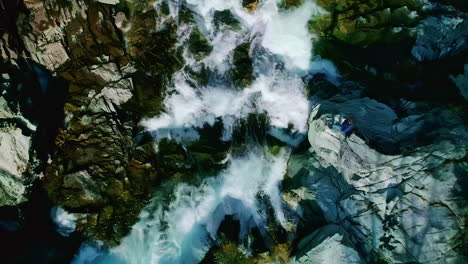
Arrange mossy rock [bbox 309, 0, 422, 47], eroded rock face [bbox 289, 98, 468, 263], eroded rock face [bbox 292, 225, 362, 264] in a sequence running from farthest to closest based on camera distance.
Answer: mossy rock [bbox 309, 0, 422, 47], eroded rock face [bbox 292, 225, 362, 264], eroded rock face [bbox 289, 98, 468, 263]

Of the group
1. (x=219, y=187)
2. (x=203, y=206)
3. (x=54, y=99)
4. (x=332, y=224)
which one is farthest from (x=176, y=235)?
(x=54, y=99)

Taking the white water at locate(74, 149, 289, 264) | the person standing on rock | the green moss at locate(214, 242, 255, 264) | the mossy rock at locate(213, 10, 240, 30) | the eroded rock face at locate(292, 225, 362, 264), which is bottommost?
the eroded rock face at locate(292, 225, 362, 264)

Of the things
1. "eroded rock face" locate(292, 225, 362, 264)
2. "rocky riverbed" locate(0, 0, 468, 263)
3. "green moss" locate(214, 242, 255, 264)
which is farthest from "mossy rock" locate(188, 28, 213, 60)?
"eroded rock face" locate(292, 225, 362, 264)

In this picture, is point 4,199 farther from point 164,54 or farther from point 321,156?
point 321,156

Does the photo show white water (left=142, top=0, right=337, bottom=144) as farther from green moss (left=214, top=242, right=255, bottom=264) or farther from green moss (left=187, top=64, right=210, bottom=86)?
green moss (left=214, top=242, right=255, bottom=264)

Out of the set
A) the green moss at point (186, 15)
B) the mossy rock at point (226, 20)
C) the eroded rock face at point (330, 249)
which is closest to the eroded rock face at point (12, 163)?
the green moss at point (186, 15)

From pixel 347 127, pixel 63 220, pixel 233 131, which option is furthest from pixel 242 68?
pixel 63 220

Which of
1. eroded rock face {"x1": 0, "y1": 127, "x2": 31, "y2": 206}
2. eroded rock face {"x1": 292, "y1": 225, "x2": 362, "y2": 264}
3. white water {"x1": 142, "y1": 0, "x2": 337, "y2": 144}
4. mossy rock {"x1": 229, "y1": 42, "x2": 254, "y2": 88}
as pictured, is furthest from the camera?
mossy rock {"x1": 229, "y1": 42, "x2": 254, "y2": 88}
